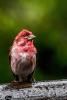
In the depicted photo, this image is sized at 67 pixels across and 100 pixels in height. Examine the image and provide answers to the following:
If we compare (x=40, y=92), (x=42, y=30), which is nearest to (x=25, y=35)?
(x=40, y=92)

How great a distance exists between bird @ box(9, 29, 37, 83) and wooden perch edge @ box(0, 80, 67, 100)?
2.66 feet

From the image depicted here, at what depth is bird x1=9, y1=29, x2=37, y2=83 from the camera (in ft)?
17.7

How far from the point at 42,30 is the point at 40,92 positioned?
17.2ft

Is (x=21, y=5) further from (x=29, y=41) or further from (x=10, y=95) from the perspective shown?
(x=10, y=95)

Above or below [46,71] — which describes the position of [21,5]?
above

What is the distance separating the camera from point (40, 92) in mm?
4480

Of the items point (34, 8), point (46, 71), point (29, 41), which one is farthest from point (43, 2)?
point (29, 41)

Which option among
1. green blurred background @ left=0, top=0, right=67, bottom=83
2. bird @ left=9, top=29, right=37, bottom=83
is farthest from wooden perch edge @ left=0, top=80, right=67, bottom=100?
green blurred background @ left=0, top=0, right=67, bottom=83

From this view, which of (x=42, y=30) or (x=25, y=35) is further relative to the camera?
(x=42, y=30)

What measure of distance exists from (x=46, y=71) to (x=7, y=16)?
3.23ft

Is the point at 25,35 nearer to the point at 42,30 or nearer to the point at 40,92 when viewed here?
the point at 40,92

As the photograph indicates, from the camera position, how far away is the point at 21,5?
32.1 ft

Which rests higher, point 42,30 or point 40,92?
point 42,30

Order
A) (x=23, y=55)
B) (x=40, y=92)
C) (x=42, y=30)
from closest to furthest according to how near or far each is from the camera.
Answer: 1. (x=40, y=92)
2. (x=23, y=55)
3. (x=42, y=30)
